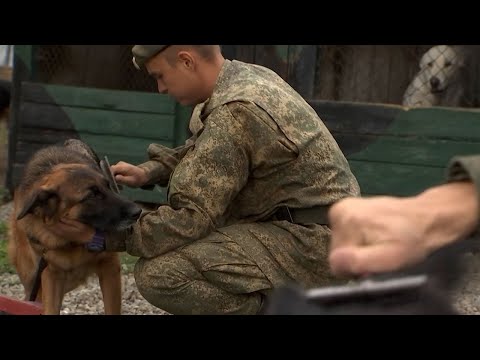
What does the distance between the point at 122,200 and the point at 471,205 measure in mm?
2990

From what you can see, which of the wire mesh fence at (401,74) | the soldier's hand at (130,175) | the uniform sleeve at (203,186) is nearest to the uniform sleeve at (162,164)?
the soldier's hand at (130,175)

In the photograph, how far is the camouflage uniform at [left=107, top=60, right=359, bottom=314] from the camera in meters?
4.05

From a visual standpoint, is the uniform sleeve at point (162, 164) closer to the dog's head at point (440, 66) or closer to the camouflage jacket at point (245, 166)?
the camouflage jacket at point (245, 166)

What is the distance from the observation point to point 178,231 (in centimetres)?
410

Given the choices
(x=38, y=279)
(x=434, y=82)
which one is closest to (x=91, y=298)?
(x=38, y=279)

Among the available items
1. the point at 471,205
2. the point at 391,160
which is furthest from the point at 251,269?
the point at 391,160

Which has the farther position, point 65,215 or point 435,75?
point 435,75

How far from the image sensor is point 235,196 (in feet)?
13.9

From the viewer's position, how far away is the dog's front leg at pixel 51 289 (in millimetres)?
4715

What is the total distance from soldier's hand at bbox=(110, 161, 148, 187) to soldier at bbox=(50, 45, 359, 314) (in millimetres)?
473

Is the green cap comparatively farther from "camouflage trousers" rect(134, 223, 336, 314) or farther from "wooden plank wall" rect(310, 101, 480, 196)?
"wooden plank wall" rect(310, 101, 480, 196)

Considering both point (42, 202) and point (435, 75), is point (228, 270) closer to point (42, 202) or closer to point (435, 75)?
point (42, 202)

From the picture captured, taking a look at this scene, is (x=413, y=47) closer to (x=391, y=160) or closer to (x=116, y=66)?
(x=391, y=160)

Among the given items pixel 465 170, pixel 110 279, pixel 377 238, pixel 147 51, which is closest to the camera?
pixel 377 238
